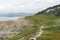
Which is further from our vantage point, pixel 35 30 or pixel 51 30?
pixel 35 30

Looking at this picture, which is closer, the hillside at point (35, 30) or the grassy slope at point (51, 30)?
the grassy slope at point (51, 30)

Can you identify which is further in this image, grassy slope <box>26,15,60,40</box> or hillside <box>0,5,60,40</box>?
hillside <box>0,5,60,40</box>

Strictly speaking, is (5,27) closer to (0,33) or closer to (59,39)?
(0,33)

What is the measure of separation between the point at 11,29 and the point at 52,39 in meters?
71.5

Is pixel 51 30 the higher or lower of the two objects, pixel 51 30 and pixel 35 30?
the lower

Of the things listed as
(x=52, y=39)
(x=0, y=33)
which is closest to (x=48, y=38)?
(x=52, y=39)

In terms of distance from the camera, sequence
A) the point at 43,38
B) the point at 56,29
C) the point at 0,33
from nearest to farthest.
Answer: the point at 43,38
the point at 56,29
the point at 0,33

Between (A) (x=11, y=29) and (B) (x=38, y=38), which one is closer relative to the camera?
(B) (x=38, y=38)

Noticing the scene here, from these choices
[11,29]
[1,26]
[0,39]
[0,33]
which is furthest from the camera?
[1,26]

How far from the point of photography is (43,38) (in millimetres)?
80375

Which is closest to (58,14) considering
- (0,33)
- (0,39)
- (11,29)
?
(11,29)

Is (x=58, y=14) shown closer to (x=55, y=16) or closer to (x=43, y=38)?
(x=55, y=16)

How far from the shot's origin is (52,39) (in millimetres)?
81438

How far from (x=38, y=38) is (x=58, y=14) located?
290 feet
